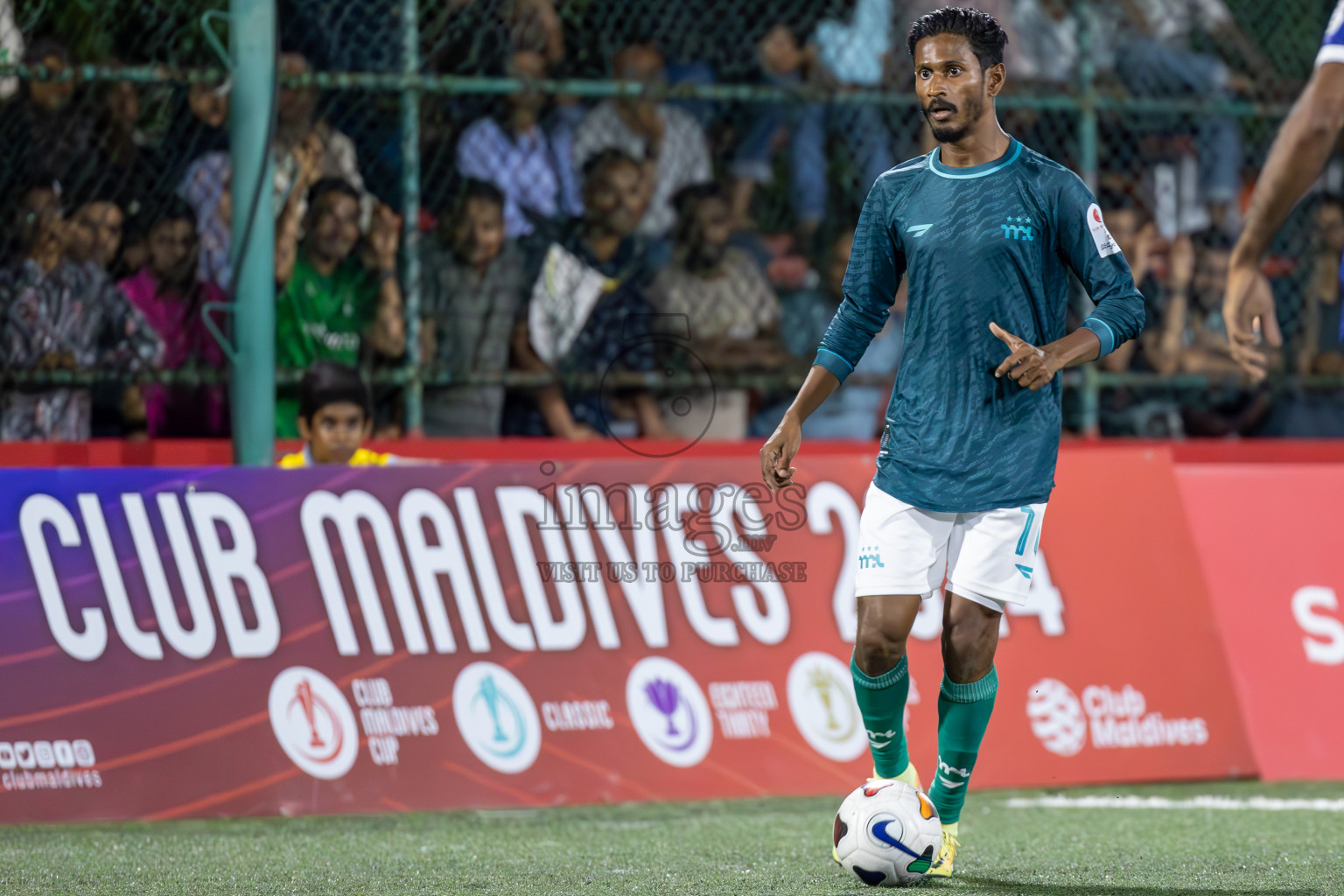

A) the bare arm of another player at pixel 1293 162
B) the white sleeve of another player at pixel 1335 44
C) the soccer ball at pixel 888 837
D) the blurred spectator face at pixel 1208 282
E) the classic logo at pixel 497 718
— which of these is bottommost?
the classic logo at pixel 497 718

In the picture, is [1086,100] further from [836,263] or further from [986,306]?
Result: [986,306]

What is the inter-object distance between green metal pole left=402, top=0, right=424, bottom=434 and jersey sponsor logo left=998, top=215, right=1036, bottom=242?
10.3 feet

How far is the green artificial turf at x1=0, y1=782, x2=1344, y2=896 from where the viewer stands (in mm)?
4207

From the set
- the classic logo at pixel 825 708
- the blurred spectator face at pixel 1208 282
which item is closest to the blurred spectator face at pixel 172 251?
the classic logo at pixel 825 708

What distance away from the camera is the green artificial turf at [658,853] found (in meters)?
4.21

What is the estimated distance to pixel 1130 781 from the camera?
6.11m

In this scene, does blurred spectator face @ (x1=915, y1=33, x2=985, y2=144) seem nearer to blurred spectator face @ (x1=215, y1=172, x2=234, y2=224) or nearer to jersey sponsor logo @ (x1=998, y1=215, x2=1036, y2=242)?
jersey sponsor logo @ (x1=998, y1=215, x2=1036, y2=242)

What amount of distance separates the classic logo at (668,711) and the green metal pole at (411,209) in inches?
59.7

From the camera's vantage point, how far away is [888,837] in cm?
407

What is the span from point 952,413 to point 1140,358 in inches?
167

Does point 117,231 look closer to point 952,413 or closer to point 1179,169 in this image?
point 952,413

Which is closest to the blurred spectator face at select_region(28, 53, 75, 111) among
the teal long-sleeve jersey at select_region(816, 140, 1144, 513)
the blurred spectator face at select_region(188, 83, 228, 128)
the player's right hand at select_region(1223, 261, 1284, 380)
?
the blurred spectator face at select_region(188, 83, 228, 128)

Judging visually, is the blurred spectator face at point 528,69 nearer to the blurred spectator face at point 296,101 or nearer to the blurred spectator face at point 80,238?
the blurred spectator face at point 296,101

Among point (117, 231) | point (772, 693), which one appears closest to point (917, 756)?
point (772, 693)
